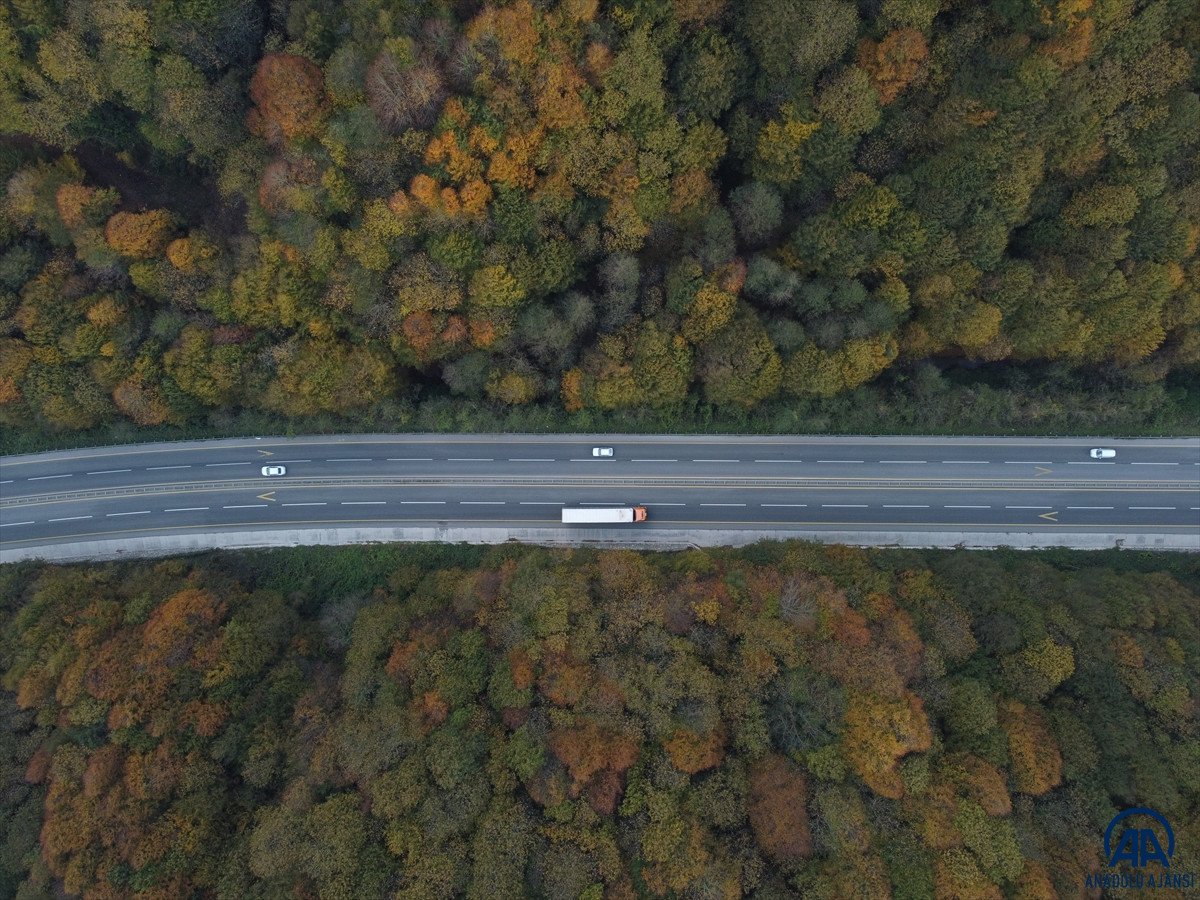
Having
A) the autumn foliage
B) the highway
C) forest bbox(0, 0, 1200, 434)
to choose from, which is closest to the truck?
the highway

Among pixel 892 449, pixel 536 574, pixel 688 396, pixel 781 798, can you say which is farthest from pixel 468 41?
pixel 781 798

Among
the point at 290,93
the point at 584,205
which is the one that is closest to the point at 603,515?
the point at 584,205

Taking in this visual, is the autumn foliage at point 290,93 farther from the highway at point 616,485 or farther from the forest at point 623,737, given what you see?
the forest at point 623,737

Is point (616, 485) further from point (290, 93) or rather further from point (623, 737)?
point (290, 93)

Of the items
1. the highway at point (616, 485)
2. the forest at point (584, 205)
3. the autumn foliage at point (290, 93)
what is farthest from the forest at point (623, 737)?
the autumn foliage at point (290, 93)

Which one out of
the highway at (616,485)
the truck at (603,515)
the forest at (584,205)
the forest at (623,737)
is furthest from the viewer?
the highway at (616,485)

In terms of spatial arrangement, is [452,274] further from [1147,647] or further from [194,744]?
[1147,647]
